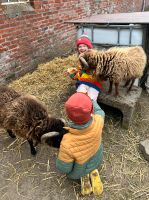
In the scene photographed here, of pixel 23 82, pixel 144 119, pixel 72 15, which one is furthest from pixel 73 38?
pixel 144 119

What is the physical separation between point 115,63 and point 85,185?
198 centimetres

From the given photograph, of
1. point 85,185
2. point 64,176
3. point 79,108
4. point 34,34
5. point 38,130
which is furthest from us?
point 34,34

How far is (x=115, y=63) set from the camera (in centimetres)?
375

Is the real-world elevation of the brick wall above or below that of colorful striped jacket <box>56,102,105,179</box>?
above

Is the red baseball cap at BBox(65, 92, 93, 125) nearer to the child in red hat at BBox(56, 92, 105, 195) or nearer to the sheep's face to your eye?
the child in red hat at BBox(56, 92, 105, 195)

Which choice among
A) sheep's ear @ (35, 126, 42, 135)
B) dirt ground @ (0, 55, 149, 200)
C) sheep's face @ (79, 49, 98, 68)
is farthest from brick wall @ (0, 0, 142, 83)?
sheep's ear @ (35, 126, 42, 135)

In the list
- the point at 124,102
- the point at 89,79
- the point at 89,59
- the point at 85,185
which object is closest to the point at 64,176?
the point at 85,185

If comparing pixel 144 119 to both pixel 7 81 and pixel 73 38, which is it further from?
pixel 73 38

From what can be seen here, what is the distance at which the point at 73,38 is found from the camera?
8781 mm

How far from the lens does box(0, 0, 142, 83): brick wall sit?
5723mm

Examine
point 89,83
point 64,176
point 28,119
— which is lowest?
point 64,176

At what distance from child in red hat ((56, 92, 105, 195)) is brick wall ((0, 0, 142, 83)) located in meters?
3.79

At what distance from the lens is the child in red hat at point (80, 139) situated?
2379 millimetres

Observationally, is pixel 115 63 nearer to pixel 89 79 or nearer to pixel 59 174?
pixel 89 79
